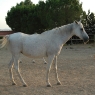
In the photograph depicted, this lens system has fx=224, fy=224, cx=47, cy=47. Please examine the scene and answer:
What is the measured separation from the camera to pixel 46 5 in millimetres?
31266

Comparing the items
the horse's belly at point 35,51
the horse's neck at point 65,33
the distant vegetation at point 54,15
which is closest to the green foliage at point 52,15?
the distant vegetation at point 54,15

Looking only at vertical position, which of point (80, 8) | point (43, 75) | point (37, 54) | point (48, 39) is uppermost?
point (80, 8)

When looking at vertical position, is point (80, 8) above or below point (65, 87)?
above

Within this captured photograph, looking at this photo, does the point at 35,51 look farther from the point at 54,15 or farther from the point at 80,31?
the point at 54,15

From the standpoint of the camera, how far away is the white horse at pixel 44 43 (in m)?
6.57

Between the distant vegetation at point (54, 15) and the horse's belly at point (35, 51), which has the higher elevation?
the distant vegetation at point (54, 15)

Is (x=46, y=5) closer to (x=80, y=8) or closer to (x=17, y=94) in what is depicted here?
(x=80, y=8)

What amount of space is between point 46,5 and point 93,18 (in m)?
6.75

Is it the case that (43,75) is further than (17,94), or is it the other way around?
(43,75)

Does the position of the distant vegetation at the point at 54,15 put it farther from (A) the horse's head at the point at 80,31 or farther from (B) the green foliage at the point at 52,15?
(A) the horse's head at the point at 80,31

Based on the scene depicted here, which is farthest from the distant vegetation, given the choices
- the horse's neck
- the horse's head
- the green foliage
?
the horse's head

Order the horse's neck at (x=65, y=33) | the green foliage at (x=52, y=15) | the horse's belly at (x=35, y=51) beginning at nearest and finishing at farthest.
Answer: the horse's belly at (x=35, y=51), the horse's neck at (x=65, y=33), the green foliage at (x=52, y=15)

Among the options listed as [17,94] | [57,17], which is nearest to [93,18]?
[57,17]

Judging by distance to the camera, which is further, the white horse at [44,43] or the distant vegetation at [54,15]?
the distant vegetation at [54,15]
